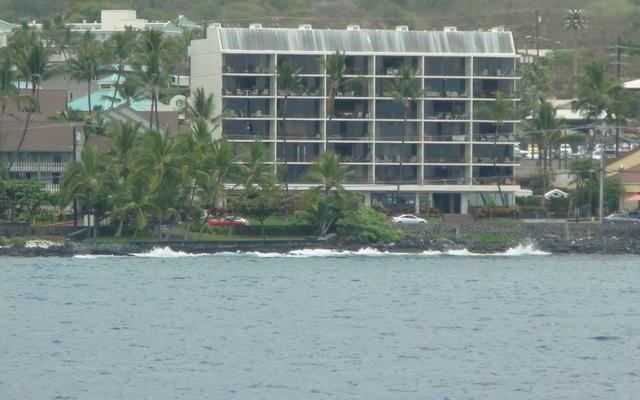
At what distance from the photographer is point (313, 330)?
59469 mm

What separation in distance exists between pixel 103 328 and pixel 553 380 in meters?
17.7

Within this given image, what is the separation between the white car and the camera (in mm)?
106175

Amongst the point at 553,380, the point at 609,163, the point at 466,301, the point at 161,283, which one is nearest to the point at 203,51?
the point at 609,163

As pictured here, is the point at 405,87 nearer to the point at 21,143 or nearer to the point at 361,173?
the point at 361,173

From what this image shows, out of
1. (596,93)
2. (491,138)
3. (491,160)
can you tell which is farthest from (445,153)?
(596,93)

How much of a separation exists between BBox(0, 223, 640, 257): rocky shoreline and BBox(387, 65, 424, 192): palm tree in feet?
43.6

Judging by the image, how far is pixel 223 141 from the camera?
98.9 m

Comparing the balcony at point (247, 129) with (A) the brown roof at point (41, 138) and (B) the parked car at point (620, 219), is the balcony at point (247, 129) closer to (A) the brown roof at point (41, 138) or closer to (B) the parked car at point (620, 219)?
(A) the brown roof at point (41, 138)

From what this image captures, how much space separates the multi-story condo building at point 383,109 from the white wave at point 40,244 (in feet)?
76.6

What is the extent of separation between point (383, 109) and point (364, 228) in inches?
822

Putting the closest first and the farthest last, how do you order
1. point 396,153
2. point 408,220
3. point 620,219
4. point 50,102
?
point 408,220, point 620,219, point 396,153, point 50,102

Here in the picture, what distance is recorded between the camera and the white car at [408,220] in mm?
106175

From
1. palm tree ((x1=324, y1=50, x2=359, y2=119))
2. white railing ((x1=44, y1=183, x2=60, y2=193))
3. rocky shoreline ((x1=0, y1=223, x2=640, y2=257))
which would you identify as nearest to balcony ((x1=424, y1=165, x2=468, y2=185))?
palm tree ((x1=324, y1=50, x2=359, y2=119))

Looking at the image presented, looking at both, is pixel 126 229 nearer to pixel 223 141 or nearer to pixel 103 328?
pixel 223 141
